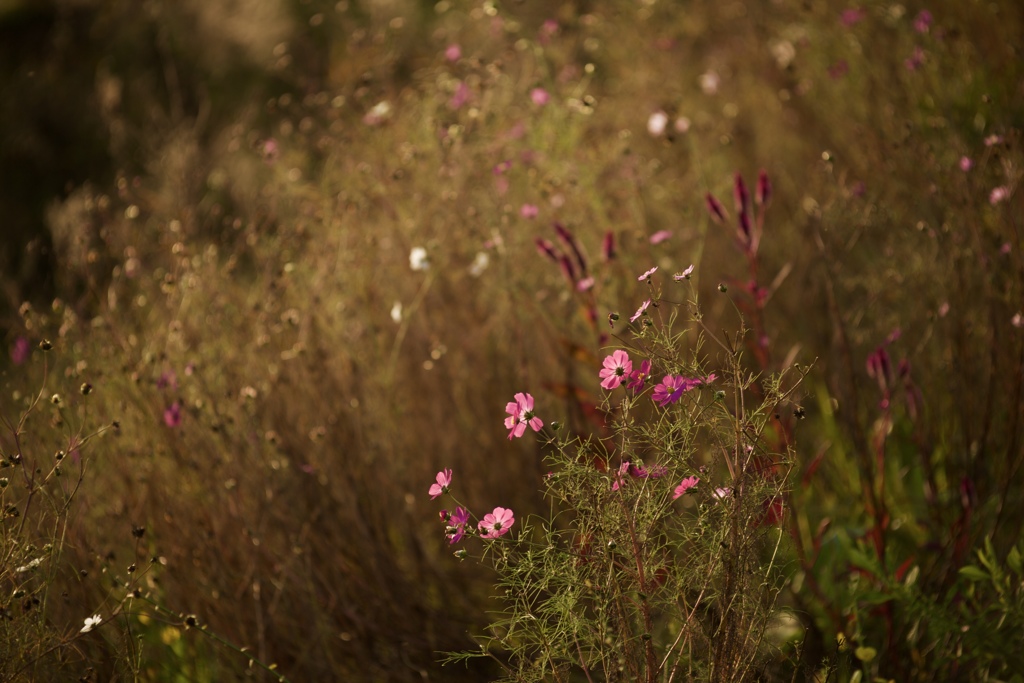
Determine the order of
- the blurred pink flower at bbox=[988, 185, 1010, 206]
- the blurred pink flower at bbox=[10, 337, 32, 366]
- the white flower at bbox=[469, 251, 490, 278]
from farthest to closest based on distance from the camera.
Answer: the white flower at bbox=[469, 251, 490, 278] → the blurred pink flower at bbox=[10, 337, 32, 366] → the blurred pink flower at bbox=[988, 185, 1010, 206]

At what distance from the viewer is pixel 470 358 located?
99.5 inches

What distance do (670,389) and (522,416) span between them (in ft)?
0.68

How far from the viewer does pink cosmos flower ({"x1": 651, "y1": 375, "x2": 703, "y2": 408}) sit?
1188 mm

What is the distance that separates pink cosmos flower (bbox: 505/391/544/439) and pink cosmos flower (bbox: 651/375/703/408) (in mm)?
162

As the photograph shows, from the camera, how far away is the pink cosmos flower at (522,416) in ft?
3.99

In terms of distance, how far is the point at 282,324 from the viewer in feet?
7.27

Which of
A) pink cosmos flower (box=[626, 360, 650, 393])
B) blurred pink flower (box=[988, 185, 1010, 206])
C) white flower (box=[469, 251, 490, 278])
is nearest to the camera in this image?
pink cosmos flower (box=[626, 360, 650, 393])

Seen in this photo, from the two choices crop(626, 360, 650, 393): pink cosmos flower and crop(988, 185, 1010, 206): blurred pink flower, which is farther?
crop(988, 185, 1010, 206): blurred pink flower

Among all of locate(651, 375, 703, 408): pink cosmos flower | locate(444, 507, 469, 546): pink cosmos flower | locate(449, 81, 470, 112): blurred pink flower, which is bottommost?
locate(449, 81, 470, 112): blurred pink flower

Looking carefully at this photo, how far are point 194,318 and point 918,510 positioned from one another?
6.31 feet

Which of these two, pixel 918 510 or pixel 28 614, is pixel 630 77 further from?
pixel 28 614

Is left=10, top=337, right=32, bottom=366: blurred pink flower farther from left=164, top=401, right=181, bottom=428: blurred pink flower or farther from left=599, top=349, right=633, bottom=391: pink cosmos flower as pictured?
left=599, top=349, right=633, bottom=391: pink cosmos flower

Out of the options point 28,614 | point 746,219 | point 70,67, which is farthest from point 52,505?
point 70,67

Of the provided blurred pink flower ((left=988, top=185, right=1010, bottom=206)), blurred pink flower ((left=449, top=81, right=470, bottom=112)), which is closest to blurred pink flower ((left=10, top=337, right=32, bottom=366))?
blurred pink flower ((left=449, top=81, right=470, bottom=112))
